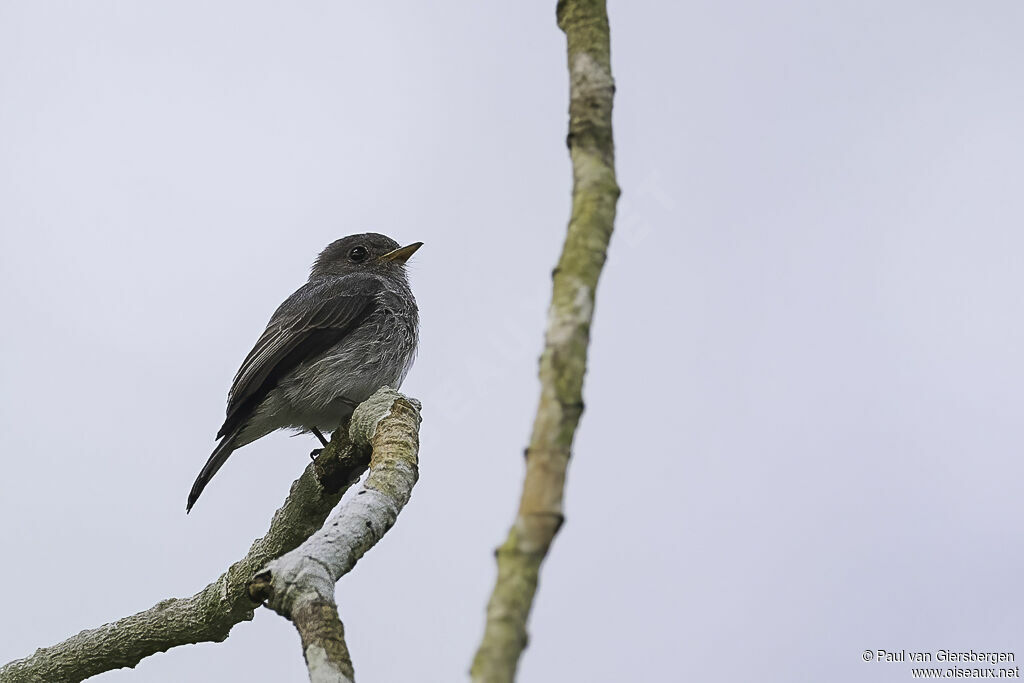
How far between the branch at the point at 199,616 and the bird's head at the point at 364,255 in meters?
3.70

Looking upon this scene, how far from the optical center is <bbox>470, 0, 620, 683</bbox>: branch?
1.62 m

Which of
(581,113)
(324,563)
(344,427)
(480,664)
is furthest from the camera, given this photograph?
(344,427)

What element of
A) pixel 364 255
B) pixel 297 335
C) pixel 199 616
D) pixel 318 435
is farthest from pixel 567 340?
pixel 364 255

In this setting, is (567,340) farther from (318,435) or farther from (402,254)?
(402,254)

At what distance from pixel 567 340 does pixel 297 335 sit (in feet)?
19.4

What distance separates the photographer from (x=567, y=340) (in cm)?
198

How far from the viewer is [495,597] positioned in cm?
165

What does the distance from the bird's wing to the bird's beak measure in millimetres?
715

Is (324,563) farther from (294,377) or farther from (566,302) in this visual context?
(294,377)

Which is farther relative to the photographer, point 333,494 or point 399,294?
point 399,294

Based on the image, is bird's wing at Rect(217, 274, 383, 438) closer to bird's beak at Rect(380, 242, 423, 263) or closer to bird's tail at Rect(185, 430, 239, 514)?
bird's tail at Rect(185, 430, 239, 514)

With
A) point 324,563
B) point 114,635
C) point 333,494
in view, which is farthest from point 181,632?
point 324,563

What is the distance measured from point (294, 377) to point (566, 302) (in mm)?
5712

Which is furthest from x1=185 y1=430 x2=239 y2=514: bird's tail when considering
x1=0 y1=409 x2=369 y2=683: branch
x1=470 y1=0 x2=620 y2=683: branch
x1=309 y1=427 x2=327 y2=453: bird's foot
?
x1=470 y1=0 x2=620 y2=683: branch
